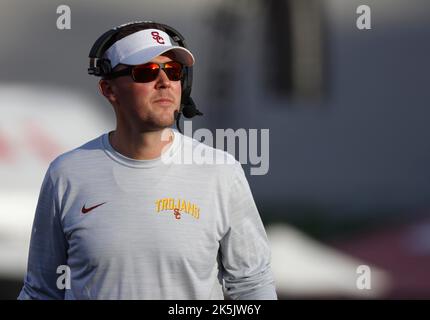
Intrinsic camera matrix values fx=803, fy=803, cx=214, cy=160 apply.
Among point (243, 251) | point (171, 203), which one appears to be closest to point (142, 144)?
point (171, 203)

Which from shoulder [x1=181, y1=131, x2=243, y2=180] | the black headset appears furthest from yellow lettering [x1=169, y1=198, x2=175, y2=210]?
the black headset

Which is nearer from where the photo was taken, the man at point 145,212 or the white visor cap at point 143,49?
the man at point 145,212

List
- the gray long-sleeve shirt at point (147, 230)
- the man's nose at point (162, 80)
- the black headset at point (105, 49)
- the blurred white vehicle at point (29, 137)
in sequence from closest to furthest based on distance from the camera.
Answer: the gray long-sleeve shirt at point (147, 230) < the man's nose at point (162, 80) < the black headset at point (105, 49) < the blurred white vehicle at point (29, 137)

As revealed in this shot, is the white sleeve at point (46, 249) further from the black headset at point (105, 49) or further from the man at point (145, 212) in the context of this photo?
the black headset at point (105, 49)

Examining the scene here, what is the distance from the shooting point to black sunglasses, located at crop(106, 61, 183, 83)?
9.09 feet

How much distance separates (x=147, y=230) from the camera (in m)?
2.67

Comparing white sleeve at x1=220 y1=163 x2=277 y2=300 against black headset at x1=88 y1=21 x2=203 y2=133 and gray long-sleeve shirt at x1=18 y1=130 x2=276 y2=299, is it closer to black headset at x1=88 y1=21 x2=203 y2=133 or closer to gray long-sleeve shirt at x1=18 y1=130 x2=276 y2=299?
gray long-sleeve shirt at x1=18 y1=130 x2=276 y2=299

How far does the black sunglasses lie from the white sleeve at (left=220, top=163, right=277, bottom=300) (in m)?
0.40

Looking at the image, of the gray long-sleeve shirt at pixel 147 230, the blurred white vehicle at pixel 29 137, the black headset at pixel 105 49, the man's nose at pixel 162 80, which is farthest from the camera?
the blurred white vehicle at pixel 29 137

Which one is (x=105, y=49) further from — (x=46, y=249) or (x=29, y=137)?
(x=29, y=137)

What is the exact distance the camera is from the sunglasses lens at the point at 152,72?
9.09 ft

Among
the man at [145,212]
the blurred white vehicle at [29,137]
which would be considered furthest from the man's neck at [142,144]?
the blurred white vehicle at [29,137]

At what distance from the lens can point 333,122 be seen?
217 inches

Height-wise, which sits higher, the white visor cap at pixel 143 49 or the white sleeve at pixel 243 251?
the white visor cap at pixel 143 49
